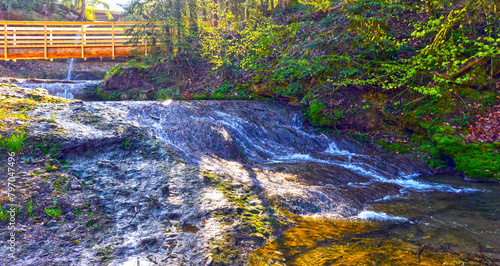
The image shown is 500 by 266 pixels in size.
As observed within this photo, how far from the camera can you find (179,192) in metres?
4.82

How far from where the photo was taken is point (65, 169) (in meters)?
4.57

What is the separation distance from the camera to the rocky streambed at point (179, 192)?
341cm

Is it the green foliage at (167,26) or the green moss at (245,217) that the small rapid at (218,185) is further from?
the green foliage at (167,26)

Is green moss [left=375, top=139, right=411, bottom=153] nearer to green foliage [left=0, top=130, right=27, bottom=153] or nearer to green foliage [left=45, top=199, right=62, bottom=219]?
green foliage [left=45, top=199, right=62, bottom=219]

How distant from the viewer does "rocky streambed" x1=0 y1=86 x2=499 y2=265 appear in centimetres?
341

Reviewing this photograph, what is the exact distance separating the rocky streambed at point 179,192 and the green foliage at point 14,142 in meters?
0.11

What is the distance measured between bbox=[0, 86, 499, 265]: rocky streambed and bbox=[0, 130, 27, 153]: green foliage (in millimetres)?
107

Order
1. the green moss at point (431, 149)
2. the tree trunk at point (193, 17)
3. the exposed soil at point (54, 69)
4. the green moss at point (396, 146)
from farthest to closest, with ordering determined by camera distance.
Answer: the exposed soil at point (54, 69) → the tree trunk at point (193, 17) → the green moss at point (396, 146) → the green moss at point (431, 149)

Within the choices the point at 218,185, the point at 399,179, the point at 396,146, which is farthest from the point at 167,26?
the point at 399,179

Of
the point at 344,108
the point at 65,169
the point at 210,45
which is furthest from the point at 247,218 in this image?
the point at 210,45

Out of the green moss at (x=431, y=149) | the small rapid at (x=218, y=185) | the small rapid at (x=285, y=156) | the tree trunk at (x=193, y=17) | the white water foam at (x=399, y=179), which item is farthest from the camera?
the tree trunk at (x=193, y=17)

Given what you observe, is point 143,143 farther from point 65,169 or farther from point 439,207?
point 439,207

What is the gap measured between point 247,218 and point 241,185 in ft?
4.14

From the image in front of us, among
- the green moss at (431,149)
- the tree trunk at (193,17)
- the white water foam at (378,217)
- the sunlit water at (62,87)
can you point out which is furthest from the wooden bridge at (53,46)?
the green moss at (431,149)
